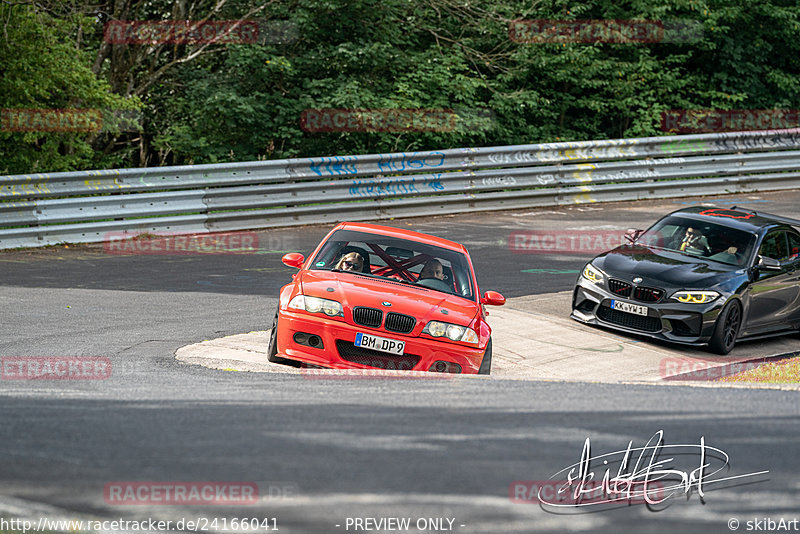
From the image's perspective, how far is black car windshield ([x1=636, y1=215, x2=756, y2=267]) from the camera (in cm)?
1180

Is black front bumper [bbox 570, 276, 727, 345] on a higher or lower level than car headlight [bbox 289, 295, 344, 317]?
lower

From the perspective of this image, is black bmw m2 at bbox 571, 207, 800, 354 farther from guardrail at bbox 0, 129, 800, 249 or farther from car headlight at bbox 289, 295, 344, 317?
guardrail at bbox 0, 129, 800, 249

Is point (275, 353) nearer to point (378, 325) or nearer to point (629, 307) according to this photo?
point (378, 325)

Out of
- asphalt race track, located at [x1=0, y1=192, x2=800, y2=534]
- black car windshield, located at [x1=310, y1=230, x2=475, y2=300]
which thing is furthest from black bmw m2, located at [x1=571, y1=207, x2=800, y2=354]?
asphalt race track, located at [x1=0, y1=192, x2=800, y2=534]

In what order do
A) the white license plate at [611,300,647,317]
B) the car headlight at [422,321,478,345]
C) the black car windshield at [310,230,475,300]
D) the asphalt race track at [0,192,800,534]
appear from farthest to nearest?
the white license plate at [611,300,647,317], the black car windshield at [310,230,475,300], the car headlight at [422,321,478,345], the asphalt race track at [0,192,800,534]

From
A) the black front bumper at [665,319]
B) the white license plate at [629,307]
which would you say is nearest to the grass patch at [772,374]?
the black front bumper at [665,319]

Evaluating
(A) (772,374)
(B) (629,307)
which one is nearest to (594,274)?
(B) (629,307)

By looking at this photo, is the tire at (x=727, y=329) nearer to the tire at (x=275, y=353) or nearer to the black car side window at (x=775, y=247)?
the black car side window at (x=775, y=247)

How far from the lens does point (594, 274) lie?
38.5 feet

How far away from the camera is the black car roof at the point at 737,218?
1223 centimetres

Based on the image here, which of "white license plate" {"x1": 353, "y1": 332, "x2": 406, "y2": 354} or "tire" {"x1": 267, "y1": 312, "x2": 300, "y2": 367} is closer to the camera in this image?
"white license plate" {"x1": 353, "y1": 332, "x2": 406, "y2": 354}

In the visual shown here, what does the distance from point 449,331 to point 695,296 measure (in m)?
4.07

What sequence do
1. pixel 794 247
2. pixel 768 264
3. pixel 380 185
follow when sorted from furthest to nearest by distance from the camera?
pixel 380 185
pixel 794 247
pixel 768 264

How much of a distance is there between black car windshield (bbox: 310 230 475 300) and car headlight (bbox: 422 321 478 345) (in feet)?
2.69
